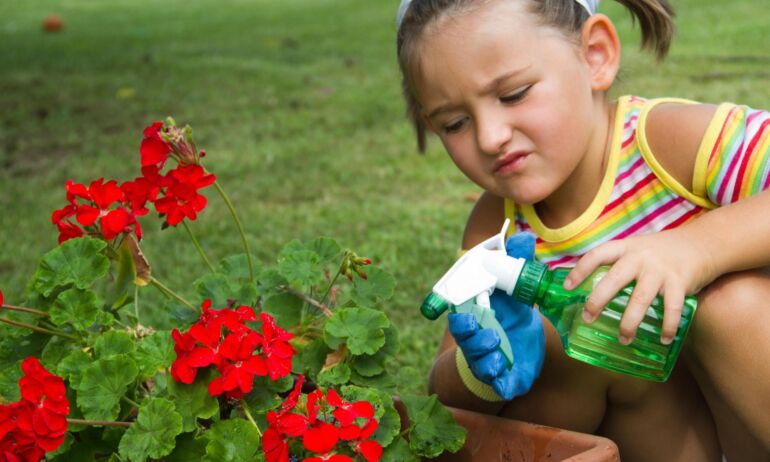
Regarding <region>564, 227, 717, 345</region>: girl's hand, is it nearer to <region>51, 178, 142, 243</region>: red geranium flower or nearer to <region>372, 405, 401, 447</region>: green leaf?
<region>372, 405, 401, 447</region>: green leaf

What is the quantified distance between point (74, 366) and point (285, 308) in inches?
15.1

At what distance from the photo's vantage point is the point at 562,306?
5.10 ft

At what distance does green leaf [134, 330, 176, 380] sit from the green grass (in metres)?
0.38

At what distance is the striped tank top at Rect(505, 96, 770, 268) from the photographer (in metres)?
1.71

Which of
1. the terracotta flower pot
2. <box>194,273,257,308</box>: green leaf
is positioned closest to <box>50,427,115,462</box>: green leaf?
<box>194,273,257,308</box>: green leaf

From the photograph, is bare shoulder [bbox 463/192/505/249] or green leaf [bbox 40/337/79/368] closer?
green leaf [bbox 40/337/79/368]

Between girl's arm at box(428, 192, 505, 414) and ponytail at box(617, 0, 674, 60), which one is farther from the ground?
ponytail at box(617, 0, 674, 60)

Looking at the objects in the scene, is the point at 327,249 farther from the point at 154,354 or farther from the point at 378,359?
the point at 154,354

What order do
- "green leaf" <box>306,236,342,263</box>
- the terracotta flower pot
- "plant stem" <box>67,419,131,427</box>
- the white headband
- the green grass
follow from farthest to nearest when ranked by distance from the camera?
the green grass → the white headband → "green leaf" <box>306,236,342,263</box> → the terracotta flower pot → "plant stem" <box>67,419,131,427</box>

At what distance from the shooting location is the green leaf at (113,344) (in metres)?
1.46

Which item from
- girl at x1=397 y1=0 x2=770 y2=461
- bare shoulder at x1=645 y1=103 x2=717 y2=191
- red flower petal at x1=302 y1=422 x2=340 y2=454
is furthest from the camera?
bare shoulder at x1=645 y1=103 x2=717 y2=191

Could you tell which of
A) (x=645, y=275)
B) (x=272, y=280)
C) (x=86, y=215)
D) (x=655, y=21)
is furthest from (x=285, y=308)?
(x=655, y=21)

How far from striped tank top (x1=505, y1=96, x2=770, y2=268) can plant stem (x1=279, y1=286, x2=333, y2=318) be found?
52 cm

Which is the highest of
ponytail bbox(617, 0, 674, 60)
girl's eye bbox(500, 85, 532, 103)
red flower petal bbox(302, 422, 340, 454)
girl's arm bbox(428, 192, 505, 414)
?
ponytail bbox(617, 0, 674, 60)
